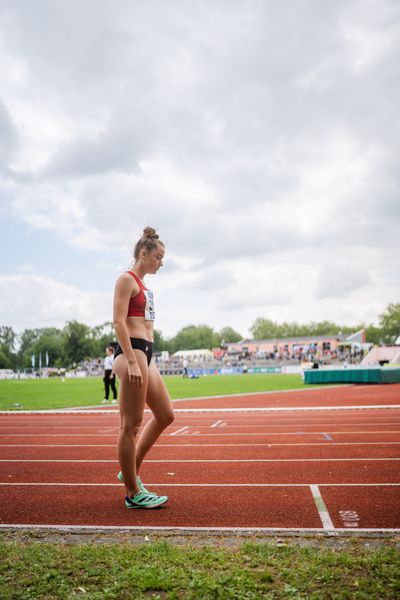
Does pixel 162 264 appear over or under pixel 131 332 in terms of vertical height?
over

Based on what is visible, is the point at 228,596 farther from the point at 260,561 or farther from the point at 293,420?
the point at 293,420

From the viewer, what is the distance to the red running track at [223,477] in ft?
13.2

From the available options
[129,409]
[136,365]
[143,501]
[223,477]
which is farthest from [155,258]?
[223,477]

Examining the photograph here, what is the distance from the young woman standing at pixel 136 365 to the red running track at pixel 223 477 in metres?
0.39

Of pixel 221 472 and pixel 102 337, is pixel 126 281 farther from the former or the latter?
pixel 102 337

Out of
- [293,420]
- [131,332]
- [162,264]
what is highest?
[162,264]

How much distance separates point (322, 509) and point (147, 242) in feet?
8.76

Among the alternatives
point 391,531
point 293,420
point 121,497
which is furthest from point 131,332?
point 293,420

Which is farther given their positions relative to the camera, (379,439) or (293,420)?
(293,420)

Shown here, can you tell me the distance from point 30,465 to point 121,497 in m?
2.30

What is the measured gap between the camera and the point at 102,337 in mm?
131375

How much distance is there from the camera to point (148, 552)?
3113 mm

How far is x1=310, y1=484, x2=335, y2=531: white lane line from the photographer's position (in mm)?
3758

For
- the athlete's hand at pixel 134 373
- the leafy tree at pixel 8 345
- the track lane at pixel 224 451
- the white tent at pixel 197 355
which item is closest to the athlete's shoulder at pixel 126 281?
the athlete's hand at pixel 134 373
